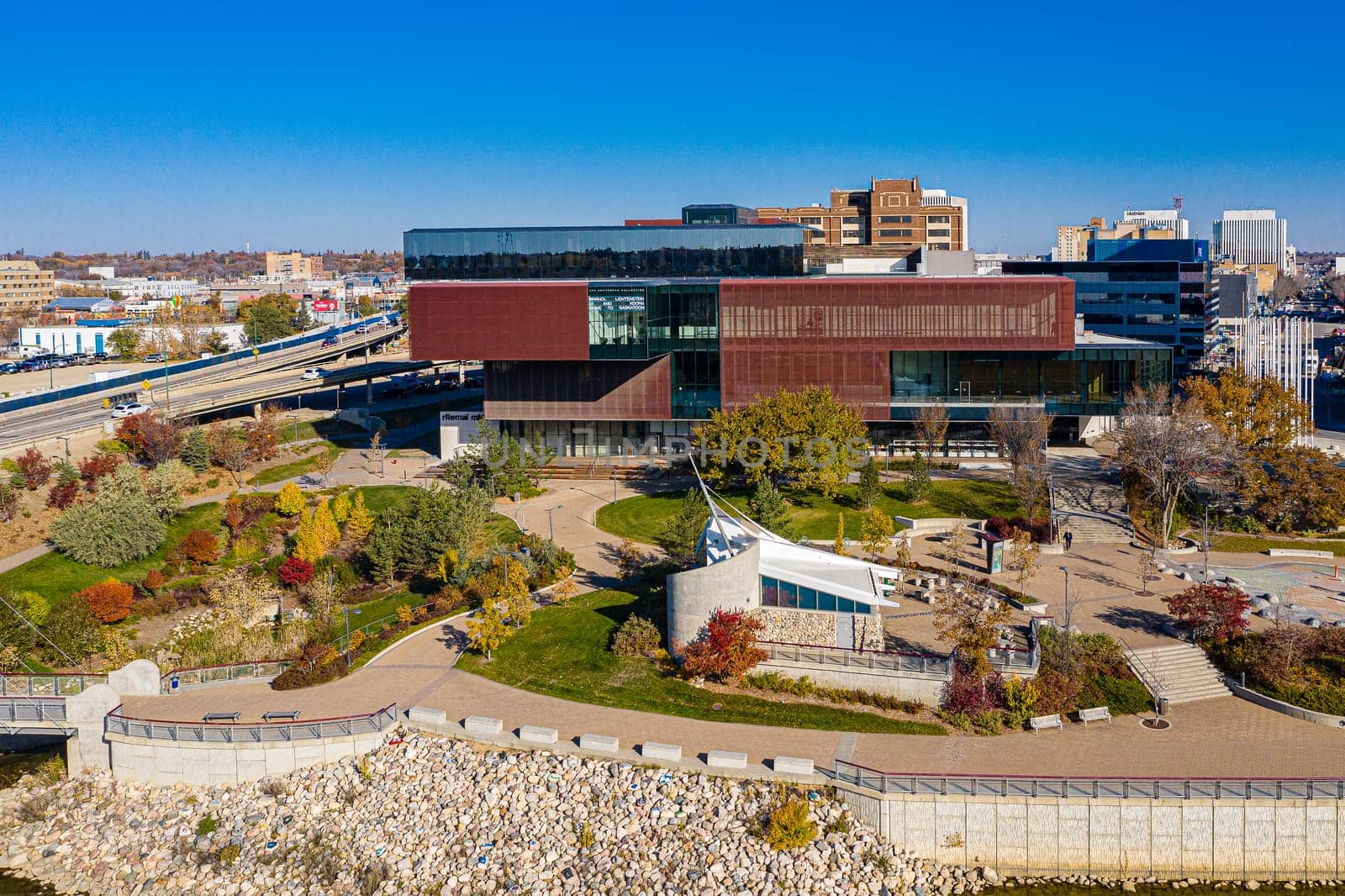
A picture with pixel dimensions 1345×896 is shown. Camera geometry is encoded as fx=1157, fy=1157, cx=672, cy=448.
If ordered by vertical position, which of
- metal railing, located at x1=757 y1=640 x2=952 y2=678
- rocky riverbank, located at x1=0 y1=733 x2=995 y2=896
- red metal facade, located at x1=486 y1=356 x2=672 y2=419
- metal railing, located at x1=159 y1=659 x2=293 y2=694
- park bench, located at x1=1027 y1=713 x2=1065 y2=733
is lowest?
rocky riverbank, located at x1=0 y1=733 x2=995 y2=896

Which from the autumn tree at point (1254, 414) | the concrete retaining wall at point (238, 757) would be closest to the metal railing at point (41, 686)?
the concrete retaining wall at point (238, 757)

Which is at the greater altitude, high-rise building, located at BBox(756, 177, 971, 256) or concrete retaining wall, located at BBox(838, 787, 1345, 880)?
high-rise building, located at BBox(756, 177, 971, 256)

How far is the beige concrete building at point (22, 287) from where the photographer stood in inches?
7539

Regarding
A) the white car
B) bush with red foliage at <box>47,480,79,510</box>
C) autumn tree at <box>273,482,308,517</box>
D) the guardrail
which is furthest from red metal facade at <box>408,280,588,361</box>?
the guardrail

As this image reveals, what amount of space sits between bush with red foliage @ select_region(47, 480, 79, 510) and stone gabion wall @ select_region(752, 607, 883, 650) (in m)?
41.3

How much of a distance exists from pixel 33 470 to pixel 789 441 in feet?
135

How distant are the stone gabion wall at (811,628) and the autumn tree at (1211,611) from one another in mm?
10865

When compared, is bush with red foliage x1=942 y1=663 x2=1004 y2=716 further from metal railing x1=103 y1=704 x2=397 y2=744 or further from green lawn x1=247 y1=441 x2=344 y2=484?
green lawn x1=247 y1=441 x2=344 y2=484

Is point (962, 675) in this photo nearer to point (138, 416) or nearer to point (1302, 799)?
point (1302, 799)

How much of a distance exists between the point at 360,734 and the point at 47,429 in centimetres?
5090

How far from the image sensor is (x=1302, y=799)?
29547 millimetres

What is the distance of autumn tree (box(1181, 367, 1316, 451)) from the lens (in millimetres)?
55531

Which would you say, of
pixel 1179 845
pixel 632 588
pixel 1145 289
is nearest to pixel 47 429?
pixel 632 588

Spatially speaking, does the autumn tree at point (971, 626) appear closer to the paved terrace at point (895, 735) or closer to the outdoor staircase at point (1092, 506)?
the paved terrace at point (895, 735)
